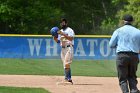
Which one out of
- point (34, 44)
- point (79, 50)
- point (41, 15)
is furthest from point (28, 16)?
point (79, 50)

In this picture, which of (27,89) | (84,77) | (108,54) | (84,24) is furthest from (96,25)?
(27,89)

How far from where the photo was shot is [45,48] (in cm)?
2908

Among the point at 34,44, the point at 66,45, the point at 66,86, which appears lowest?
the point at 34,44

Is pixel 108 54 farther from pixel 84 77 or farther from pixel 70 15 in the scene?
pixel 70 15

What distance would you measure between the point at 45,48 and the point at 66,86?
1438cm

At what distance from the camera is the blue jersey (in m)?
11.2

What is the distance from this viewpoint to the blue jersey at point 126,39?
36.7 ft

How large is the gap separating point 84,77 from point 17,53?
37.7ft

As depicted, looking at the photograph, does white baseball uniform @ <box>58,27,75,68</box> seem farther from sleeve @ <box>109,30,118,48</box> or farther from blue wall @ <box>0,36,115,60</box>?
blue wall @ <box>0,36,115,60</box>

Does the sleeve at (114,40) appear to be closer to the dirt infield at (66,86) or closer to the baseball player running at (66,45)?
the dirt infield at (66,86)

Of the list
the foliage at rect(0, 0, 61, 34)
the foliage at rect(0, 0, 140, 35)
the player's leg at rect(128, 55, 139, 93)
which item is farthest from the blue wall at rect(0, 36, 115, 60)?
the foliage at rect(0, 0, 61, 34)

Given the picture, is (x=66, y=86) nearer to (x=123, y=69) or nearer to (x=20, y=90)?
(x=20, y=90)

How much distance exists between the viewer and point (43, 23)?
52.4 metres

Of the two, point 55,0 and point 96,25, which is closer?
point 55,0
